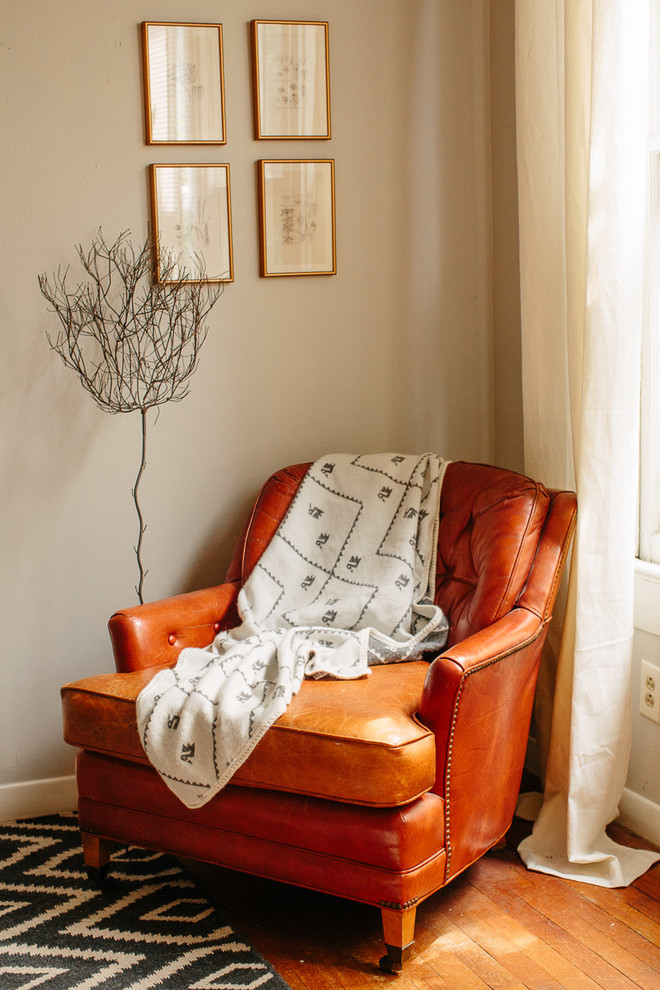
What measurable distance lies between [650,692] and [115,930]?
1.30m

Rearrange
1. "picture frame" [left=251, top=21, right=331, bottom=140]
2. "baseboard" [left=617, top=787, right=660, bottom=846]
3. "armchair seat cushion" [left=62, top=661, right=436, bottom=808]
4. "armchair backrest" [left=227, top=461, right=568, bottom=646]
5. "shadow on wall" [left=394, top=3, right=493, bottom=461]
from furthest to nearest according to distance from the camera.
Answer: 1. "shadow on wall" [left=394, top=3, right=493, bottom=461]
2. "picture frame" [left=251, top=21, right=331, bottom=140]
3. "baseboard" [left=617, top=787, right=660, bottom=846]
4. "armchair backrest" [left=227, top=461, right=568, bottom=646]
5. "armchair seat cushion" [left=62, top=661, right=436, bottom=808]

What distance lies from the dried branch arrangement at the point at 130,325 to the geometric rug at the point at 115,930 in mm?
670

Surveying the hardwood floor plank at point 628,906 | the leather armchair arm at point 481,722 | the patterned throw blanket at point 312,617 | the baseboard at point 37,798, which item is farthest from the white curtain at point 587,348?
the baseboard at point 37,798

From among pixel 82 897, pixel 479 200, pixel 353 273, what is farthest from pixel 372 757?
pixel 479 200

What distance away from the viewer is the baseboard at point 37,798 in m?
2.61

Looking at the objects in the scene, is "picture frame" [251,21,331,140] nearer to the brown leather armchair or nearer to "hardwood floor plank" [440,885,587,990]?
the brown leather armchair

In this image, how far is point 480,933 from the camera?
1.96 metres

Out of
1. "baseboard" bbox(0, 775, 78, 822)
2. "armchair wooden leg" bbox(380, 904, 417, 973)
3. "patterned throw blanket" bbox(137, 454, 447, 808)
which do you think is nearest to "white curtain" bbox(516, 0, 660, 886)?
"patterned throw blanket" bbox(137, 454, 447, 808)

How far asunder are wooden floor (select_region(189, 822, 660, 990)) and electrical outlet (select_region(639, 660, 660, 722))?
338mm

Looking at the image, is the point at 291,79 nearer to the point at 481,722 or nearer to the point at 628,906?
the point at 481,722

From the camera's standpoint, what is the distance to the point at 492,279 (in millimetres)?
2871

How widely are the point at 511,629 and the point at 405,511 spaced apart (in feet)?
1.70

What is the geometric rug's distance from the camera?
185 cm

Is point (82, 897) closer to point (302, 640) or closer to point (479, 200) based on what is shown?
point (302, 640)
